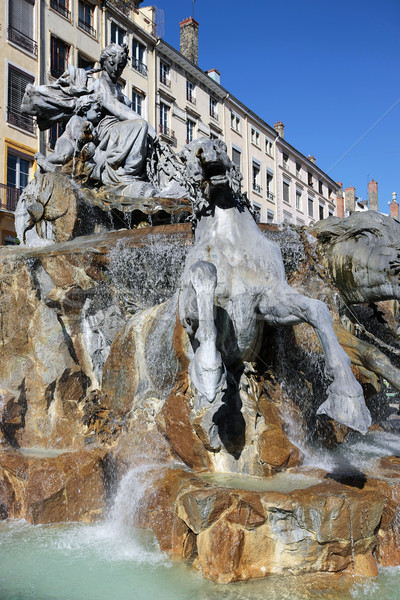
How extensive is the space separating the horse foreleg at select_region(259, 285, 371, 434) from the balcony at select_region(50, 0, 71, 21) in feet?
101

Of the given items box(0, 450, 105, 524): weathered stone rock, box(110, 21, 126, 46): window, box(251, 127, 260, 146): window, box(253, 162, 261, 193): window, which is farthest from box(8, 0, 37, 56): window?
box(0, 450, 105, 524): weathered stone rock

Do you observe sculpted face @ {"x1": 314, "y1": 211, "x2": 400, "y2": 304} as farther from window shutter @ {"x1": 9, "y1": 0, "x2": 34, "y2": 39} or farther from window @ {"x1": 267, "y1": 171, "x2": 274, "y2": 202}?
window @ {"x1": 267, "y1": 171, "x2": 274, "y2": 202}

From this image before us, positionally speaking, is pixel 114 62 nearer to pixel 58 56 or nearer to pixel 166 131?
pixel 58 56

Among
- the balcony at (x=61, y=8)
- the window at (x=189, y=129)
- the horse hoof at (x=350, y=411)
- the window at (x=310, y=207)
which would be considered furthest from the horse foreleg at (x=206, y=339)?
the window at (x=310, y=207)

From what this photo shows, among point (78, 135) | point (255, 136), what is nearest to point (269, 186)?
point (255, 136)

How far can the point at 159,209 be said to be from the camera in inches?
372

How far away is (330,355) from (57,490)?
118 inches

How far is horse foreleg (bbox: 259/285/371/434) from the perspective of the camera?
14.3 ft

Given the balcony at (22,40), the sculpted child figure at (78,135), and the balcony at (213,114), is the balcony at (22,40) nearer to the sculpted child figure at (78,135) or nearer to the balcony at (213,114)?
the balcony at (213,114)

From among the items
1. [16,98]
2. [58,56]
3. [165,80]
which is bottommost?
[16,98]

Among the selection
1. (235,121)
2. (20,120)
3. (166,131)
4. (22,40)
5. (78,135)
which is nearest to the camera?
(78,135)

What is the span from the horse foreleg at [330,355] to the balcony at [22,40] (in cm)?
2784

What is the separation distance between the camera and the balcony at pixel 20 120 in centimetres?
2798

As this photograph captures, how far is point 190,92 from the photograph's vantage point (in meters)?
41.8
